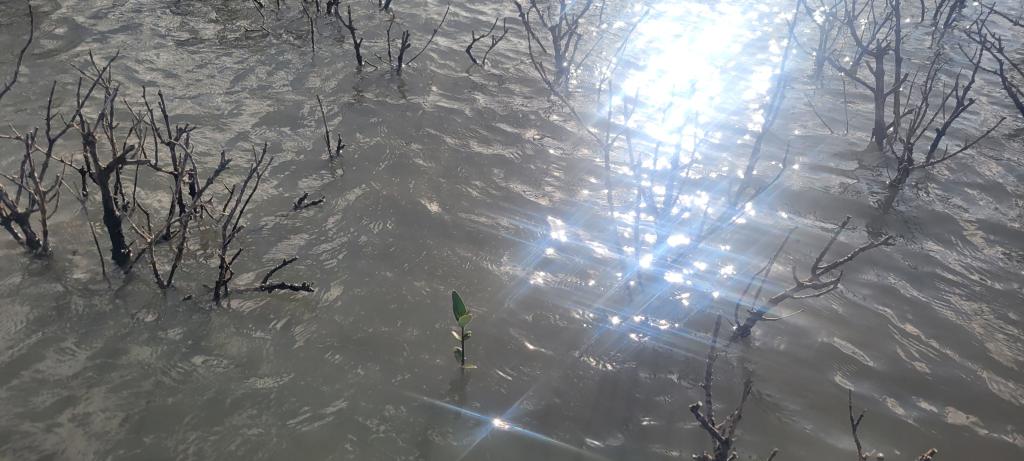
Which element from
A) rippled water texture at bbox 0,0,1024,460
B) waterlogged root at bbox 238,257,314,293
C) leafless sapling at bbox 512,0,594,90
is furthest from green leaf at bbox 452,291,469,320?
leafless sapling at bbox 512,0,594,90

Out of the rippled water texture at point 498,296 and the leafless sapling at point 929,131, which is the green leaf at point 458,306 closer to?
the rippled water texture at point 498,296

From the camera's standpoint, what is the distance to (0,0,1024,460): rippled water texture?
7.34ft

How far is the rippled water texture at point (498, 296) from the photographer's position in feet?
7.34

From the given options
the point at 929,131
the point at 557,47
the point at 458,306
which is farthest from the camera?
the point at 557,47

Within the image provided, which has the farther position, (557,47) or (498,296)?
(557,47)

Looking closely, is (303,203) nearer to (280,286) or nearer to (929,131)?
(280,286)

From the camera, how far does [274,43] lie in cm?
511

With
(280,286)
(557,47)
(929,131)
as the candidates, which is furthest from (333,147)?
(929,131)

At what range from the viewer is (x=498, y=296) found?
2.85 m

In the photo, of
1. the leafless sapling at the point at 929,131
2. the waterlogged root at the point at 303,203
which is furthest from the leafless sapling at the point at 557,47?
the leafless sapling at the point at 929,131

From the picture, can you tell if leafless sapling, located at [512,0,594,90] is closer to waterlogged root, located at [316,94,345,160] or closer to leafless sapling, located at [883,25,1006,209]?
waterlogged root, located at [316,94,345,160]

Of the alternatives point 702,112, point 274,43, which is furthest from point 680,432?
point 274,43

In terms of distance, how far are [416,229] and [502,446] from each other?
1.33m

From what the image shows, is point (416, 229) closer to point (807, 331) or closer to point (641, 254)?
point (641, 254)
